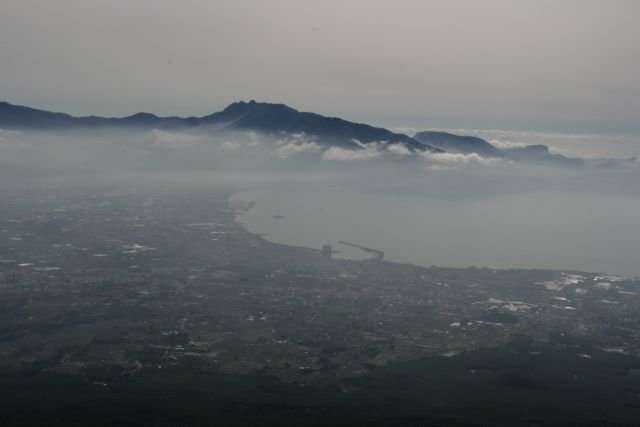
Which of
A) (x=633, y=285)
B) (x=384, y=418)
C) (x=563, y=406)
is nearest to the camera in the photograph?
(x=384, y=418)

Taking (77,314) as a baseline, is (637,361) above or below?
above

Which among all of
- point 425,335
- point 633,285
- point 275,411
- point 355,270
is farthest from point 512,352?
point 633,285

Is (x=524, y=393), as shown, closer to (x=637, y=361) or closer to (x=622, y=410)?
(x=622, y=410)

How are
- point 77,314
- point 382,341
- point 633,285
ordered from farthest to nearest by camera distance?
point 633,285 → point 77,314 → point 382,341

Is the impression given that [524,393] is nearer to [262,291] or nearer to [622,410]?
[622,410]

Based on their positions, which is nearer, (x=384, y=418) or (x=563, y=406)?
(x=384, y=418)

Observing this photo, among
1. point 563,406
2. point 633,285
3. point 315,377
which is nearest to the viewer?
point 563,406

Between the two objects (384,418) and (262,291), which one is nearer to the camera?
(384,418)

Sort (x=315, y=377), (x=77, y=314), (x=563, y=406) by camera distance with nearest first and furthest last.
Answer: (x=563, y=406)
(x=315, y=377)
(x=77, y=314)

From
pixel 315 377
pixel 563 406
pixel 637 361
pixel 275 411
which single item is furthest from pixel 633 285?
pixel 275 411
